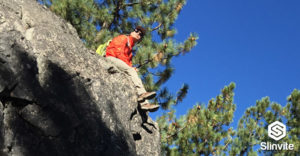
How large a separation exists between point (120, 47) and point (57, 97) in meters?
2.10

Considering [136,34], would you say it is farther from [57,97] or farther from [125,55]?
[57,97]

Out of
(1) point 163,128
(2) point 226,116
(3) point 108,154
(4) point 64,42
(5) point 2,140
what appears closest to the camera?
(5) point 2,140

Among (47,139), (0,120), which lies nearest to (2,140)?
(0,120)

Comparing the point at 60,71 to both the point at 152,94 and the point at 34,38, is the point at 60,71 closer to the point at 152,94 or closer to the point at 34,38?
the point at 34,38

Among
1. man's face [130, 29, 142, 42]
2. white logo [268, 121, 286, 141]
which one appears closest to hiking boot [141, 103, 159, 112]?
man's face [130, 29, 142, 42]

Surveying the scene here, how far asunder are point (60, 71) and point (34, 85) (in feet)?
1.84

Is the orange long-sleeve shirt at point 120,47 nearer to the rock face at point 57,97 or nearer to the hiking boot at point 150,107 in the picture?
the rock face at point 57,97

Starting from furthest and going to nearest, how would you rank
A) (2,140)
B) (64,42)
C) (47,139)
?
(64,42)
(47,139)
(2,140)

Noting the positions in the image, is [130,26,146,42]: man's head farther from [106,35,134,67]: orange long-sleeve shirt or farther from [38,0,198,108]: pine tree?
[38,0,198,108]: pine tree

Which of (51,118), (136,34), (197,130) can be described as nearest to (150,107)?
(136,34)

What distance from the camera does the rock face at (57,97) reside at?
155 inches

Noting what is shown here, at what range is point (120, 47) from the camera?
20.4 ft

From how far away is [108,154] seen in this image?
14.6 feet

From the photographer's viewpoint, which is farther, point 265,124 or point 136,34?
Result: point 265,124
